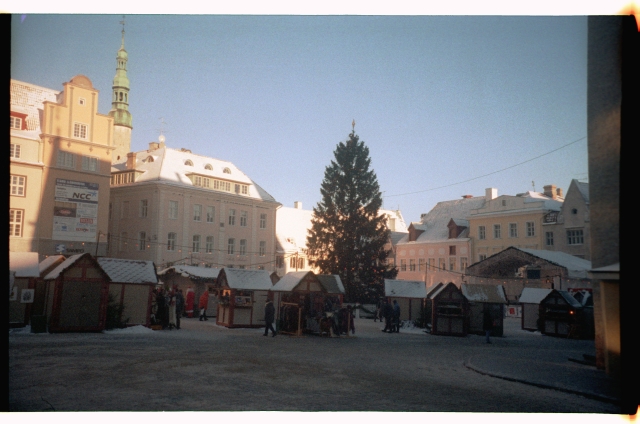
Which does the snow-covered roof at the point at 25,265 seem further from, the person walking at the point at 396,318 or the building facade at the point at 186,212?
the building facade at the point at 186,212

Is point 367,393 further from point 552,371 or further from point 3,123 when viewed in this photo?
point 3,123

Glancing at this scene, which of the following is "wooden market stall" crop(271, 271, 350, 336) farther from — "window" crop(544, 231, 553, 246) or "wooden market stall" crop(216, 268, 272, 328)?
"window" crop(544, 231, 553, 246)

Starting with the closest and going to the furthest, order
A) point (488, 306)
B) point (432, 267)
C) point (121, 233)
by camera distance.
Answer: point (488, 306)
point (121, 233)
point (432, 267)

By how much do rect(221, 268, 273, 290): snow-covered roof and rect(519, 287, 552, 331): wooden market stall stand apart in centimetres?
1373

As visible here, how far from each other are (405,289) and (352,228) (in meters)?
13.4

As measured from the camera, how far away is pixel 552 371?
13602 millimetres

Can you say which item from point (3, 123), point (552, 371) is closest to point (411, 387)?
point (552, 371)

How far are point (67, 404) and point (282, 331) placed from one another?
1434 centimetres

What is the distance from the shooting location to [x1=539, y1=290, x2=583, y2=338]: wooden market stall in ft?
82.5

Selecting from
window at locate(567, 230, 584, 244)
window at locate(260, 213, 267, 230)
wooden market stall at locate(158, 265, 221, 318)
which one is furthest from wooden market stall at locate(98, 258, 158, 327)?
window at locate(567, 230, 584, 244)

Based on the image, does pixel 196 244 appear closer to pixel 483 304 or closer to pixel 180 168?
pixel 180 168

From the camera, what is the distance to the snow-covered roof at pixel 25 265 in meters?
20.0

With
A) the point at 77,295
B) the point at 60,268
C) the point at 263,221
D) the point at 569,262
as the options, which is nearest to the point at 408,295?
the point at 569,262

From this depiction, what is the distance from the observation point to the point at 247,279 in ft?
87.0
